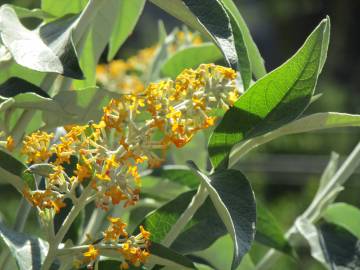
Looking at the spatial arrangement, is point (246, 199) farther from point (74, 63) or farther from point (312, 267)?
point (312, 267)

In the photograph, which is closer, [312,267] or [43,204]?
[43,204]

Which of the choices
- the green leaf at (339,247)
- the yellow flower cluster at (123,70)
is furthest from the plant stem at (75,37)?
the yellow flower cluster at (123,70)

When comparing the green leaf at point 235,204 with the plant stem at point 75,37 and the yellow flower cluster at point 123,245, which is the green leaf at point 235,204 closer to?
the yellow flower cluster at point 123,245

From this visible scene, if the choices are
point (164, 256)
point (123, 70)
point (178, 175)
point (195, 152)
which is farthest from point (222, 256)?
point (123, 70)

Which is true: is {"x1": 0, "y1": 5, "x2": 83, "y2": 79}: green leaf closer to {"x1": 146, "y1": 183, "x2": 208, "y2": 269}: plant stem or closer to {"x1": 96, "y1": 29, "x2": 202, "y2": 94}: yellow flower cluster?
{"x1": 146, "y1": 183, "x2": 208, "y2": 269}: plant stem

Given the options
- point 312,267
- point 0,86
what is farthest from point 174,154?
point 312,267

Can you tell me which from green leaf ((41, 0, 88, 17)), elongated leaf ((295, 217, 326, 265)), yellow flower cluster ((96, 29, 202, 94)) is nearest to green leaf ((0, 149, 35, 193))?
green leaf ((41, 0, 88, 17))
